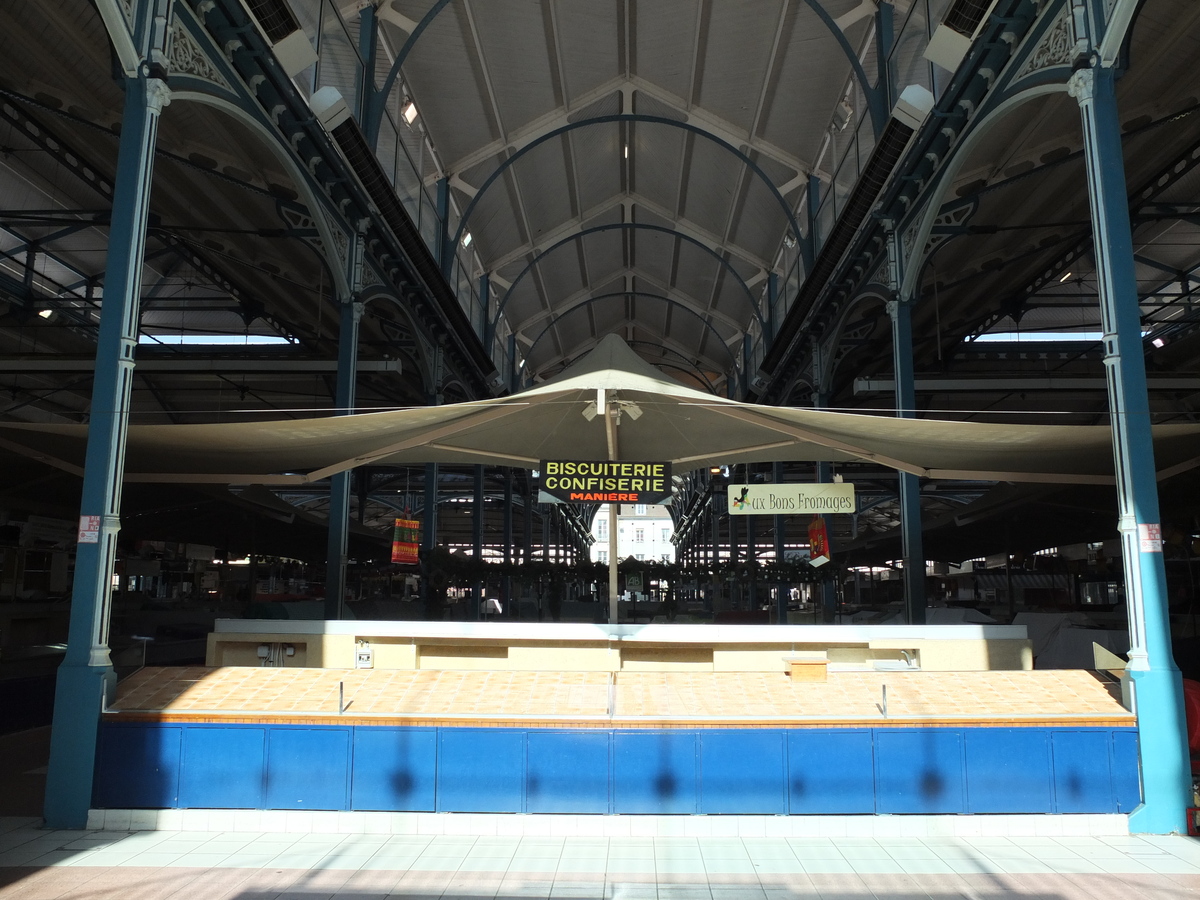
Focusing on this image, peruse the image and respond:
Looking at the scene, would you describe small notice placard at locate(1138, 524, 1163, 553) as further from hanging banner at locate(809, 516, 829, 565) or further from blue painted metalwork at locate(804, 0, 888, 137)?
blue painted metalwork at locate(804, 0, 888, 137)

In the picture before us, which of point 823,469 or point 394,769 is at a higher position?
point 823,469

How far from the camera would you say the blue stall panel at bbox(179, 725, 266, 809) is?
802cm

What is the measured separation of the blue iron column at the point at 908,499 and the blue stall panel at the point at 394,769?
27.3ft

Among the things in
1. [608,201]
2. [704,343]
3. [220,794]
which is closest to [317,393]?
[608,201]

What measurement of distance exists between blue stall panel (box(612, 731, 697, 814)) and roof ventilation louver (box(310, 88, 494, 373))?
1049cm

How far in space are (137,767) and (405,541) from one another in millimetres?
8680

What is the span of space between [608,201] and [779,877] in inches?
1019

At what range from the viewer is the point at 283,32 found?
36.4ft

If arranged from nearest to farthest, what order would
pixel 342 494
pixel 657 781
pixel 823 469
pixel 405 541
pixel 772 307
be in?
pixel 657 781
pixel 342 494
pixel 405 541
pixel 823 469
pixel 772 307

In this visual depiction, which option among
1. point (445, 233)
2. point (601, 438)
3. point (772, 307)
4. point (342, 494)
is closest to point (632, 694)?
point (601, 438)

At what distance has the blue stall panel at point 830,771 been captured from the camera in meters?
7.88

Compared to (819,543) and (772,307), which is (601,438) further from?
(772,307)

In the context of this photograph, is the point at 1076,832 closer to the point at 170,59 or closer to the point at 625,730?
the point at 625,730

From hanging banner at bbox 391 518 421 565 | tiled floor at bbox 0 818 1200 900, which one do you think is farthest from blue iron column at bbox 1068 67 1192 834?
hanging banner at bbox 391 518 421 565
